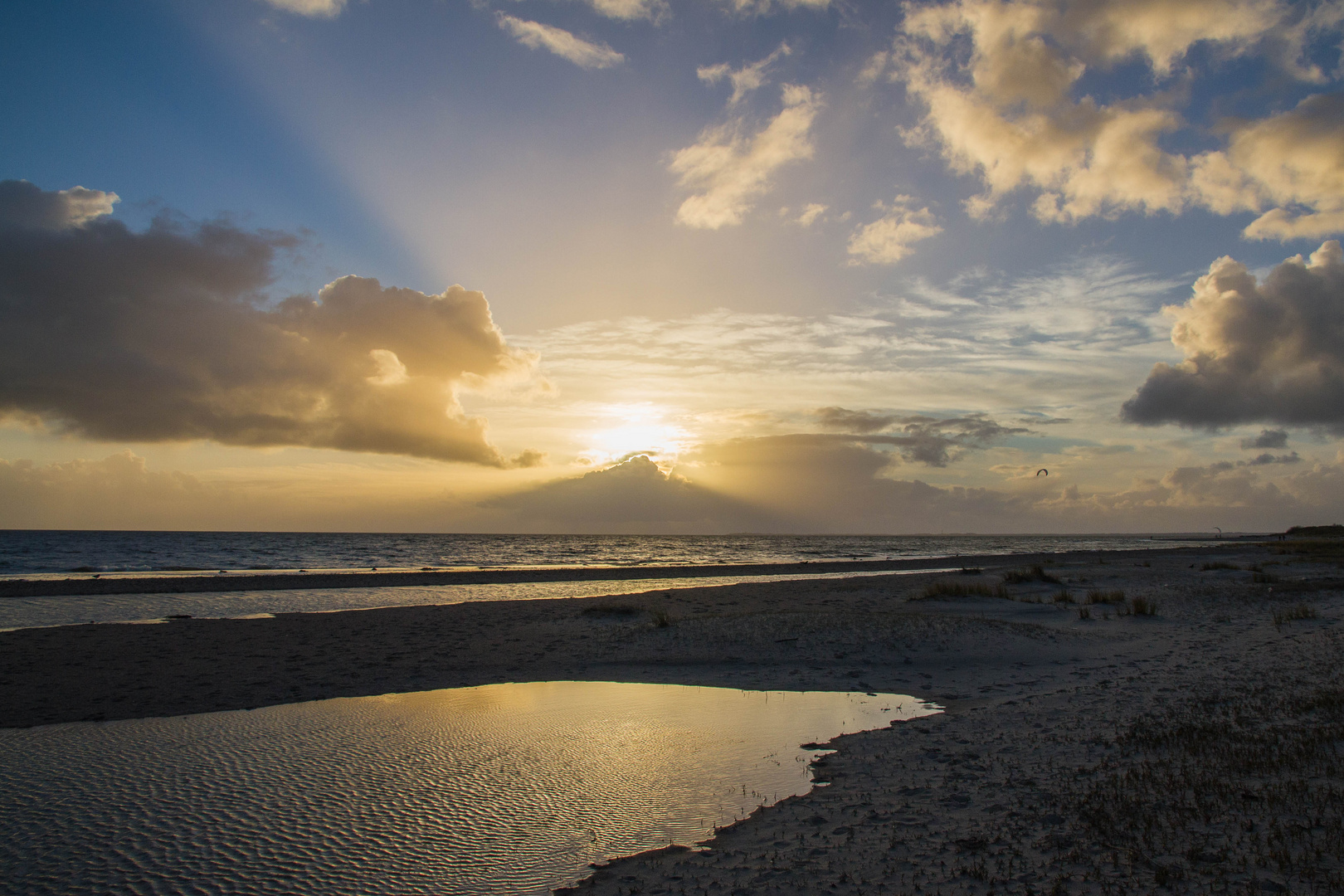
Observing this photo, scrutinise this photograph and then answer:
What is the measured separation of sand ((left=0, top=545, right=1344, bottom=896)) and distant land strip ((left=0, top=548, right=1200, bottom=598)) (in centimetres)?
1731

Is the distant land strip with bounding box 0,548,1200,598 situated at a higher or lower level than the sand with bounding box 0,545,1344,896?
lower

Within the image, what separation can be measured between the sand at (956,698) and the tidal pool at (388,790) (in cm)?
90

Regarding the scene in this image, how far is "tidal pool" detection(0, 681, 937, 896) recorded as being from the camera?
616 centimetres

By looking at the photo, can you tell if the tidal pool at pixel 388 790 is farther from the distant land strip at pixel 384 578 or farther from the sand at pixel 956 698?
the distant land strip at pixel 384 578

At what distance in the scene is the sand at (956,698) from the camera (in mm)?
5773

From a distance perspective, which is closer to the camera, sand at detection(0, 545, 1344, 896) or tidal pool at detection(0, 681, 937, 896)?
sand at detection(0, 545, 1344, 896)

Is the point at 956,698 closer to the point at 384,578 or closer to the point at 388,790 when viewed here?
the point at 388,790

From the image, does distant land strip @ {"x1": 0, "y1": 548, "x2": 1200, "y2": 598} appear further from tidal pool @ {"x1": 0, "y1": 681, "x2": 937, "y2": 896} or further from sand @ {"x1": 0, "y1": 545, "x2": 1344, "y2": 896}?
tidal pool @ {"x1": 0, "y1": 681, "x2": 937, "y2": 896}

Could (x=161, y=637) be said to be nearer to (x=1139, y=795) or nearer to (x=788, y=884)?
(x=788, y=884)

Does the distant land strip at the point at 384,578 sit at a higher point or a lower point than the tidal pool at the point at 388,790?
lower

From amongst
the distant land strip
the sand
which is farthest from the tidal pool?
the distant land strip

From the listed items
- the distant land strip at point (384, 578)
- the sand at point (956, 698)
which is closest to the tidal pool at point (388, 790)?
the sand at point (956, 698)

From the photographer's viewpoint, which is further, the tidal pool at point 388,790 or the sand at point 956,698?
the tidal pool at point 388,790

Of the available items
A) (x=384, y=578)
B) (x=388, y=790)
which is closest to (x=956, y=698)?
(x=388, y=790)
